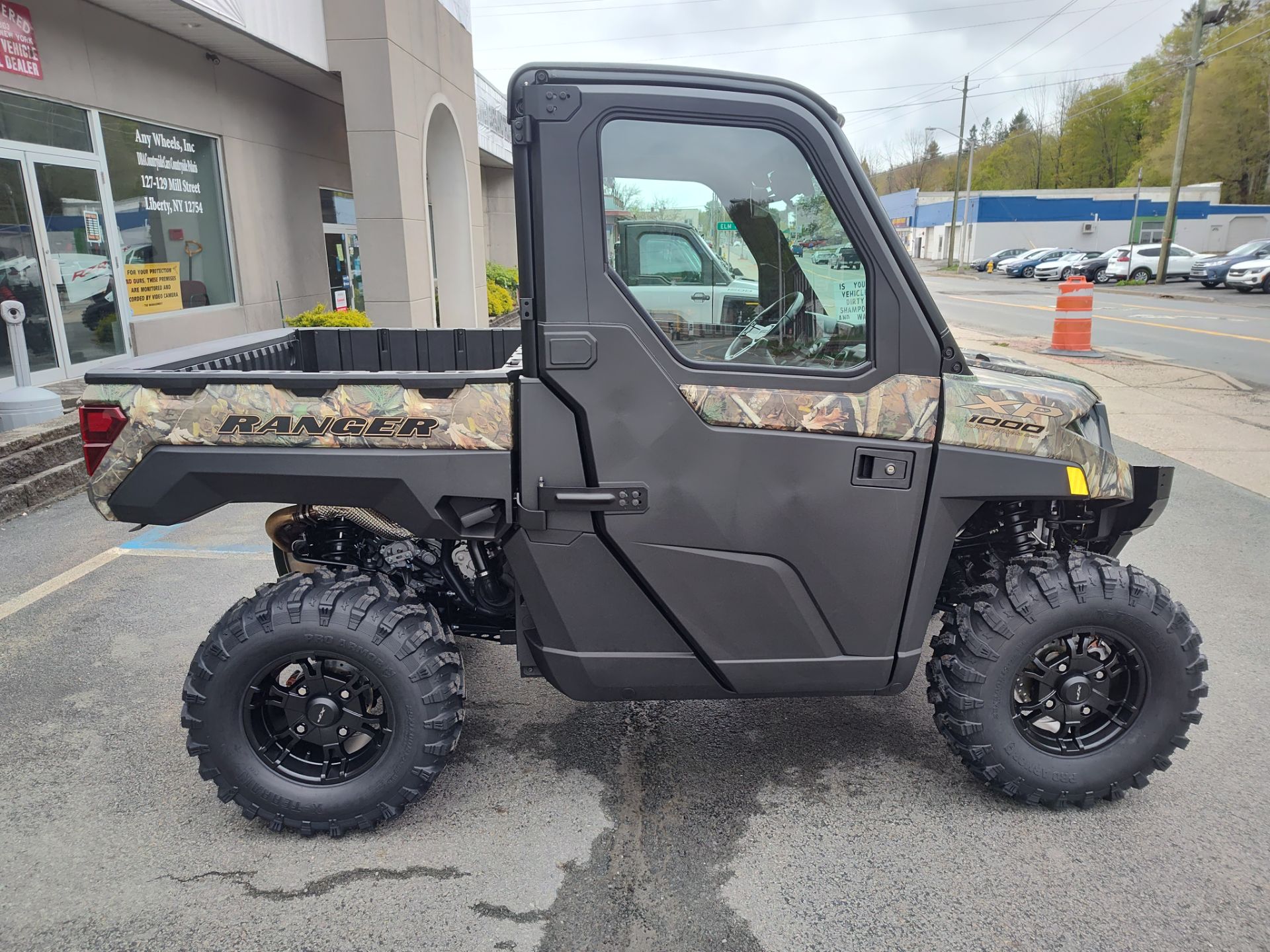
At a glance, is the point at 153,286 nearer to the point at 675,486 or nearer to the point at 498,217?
the point at 675,486

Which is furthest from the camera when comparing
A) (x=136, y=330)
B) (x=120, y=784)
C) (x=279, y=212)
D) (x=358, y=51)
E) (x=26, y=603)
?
(x=279, y=212)

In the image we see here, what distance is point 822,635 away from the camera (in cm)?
286

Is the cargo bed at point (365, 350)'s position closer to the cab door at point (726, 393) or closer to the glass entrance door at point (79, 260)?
the cab door at point (726, 393)

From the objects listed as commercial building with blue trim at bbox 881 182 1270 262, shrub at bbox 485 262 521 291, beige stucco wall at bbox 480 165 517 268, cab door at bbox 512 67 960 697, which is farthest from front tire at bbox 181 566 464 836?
commercial building with blue trim at bbox 881 182 1270 262

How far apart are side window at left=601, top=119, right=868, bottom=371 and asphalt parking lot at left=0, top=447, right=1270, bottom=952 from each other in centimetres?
157

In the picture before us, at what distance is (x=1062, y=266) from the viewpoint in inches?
1687

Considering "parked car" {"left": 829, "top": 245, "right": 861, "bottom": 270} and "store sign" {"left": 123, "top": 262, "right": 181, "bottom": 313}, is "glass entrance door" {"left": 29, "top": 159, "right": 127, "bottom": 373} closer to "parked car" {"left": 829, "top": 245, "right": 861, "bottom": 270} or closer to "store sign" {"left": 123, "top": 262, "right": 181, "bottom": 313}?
"store sign" {"left": 123, "top": 262, "right": 181, "bottom": 313}

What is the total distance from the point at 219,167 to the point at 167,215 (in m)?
1.34

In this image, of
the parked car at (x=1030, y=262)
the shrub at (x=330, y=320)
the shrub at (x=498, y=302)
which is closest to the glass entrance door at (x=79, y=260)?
the shrub at (x=330, y=320)

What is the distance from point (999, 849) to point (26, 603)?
16.0 ft

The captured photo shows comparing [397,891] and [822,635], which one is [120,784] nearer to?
[397,891]

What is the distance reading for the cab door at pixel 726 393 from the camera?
2564 millimetres

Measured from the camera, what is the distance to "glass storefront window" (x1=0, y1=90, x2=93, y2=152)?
7957 mm

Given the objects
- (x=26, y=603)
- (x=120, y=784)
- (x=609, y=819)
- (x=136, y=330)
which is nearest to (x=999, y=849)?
(x=609, y=819)
